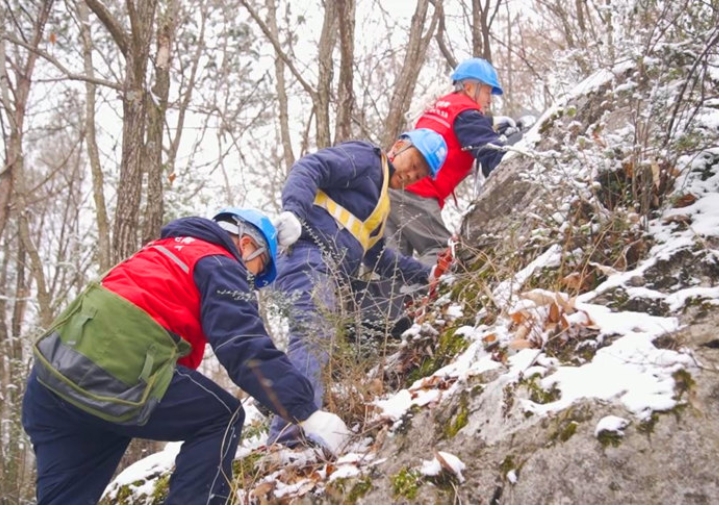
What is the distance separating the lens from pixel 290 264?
4.16m

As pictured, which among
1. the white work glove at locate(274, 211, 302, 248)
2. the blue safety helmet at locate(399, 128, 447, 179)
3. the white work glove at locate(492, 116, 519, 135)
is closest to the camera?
the white work glove at locate(274, 211, 302, 248)

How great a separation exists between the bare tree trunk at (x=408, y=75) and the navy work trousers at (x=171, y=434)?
401 centimetres

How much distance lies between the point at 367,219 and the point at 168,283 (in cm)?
184

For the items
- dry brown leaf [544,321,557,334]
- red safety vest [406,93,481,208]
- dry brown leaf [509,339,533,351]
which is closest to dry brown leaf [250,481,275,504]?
dry brown leaf [509,339,533,351]

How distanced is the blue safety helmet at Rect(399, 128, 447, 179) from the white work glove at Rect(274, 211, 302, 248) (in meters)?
1.29

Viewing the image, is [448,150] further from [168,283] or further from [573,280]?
[168,283]

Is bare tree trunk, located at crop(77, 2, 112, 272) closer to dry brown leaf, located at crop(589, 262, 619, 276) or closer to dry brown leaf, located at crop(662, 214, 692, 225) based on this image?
dry brown leaf, located at crop(589, 262, 619, 276)

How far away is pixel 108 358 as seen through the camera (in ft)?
8.96

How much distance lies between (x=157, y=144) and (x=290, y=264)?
1742mm

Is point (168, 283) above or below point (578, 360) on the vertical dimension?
above

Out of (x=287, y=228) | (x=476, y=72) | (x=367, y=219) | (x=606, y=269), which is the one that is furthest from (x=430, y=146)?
(x=606, y=269)

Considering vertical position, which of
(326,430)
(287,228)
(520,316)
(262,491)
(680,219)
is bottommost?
(262,491)

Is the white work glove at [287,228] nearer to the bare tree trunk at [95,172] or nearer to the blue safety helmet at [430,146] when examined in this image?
the blue safety helmet at [430,146]

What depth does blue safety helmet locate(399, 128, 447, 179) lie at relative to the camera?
187 inches
